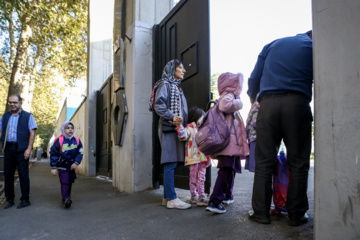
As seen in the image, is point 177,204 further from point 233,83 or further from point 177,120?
point 233,83

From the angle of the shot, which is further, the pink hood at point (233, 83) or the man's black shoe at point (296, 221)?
the pink hood at point (233, 83)

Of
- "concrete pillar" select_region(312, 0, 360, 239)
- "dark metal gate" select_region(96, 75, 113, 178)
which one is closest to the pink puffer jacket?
"concrete pillar" select_region(312, 0, 360, 239)

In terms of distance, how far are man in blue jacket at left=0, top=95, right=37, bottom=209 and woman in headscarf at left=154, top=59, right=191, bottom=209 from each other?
2.53 meters

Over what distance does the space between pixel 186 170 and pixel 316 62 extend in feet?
11.1

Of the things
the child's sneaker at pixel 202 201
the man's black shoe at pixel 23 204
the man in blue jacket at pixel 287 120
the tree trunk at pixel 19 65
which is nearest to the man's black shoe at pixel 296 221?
the man in blue jacket at pixel 287 120

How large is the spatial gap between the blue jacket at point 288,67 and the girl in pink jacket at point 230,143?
47 cm

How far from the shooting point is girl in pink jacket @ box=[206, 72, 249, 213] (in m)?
3.37

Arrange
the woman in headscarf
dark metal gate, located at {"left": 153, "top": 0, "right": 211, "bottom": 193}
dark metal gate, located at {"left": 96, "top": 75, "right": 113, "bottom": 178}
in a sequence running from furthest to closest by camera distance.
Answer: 1. dark metal gate, located at {"left": 96, "top": 75, "right": 113, "bottom": 178}
2. dark metal gate, located at {"left": 153, "top": 0, "right": 211, "bottom": 193}
3. the woman in headscarf

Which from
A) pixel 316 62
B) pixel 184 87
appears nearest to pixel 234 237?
pixel 316 62

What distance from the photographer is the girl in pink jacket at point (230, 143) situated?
11.1 ft

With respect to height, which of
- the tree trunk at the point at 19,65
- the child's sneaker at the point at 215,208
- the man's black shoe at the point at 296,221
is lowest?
the child's sneaker at the point at 215,208

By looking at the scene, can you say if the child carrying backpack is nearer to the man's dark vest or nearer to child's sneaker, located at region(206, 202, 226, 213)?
child's sneaker, located at region(206, 202, 226, 213)

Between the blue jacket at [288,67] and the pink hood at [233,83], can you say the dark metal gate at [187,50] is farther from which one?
the blue jacket at [288,67]

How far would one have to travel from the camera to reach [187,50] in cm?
514
